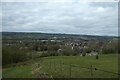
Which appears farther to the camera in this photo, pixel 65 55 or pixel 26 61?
pixel 65 55

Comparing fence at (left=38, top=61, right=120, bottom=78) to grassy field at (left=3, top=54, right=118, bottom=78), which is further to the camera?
grassy field at (left=3, top=54, right=118, bottom=78)

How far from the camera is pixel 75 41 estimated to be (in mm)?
83562

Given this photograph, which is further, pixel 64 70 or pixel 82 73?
pixel 64 70

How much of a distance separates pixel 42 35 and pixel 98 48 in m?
18.3

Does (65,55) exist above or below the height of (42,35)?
below

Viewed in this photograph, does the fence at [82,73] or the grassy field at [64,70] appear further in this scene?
the grassy field at [64,70]

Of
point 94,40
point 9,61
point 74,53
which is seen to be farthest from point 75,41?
point 9,61

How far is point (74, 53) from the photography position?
82.3 metres

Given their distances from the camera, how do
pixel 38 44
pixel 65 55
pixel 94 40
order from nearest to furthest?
pixel 94 40 < pixel 38 44 < pixel 65 55

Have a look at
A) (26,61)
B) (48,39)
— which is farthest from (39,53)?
(26,61)

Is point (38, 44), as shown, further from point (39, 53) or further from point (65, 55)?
point (65, 55)

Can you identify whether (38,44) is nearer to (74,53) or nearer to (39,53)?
(39,53)

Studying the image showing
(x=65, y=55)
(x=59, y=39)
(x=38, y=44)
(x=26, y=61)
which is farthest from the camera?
(x=59, y=39)

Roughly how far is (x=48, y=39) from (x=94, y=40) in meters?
18.2
